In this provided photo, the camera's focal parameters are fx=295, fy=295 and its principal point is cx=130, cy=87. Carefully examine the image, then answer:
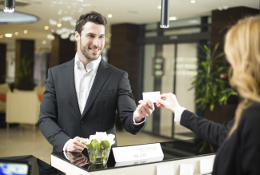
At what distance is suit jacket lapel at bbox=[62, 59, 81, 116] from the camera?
6.33ft

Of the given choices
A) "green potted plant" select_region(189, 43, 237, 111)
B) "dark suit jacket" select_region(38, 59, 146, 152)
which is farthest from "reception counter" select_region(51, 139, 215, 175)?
"green potted plant" select_region(189, 43, 237, 111)

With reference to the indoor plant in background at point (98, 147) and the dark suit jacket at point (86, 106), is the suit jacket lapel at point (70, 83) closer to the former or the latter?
the dark suit jacket at point (86, 106)

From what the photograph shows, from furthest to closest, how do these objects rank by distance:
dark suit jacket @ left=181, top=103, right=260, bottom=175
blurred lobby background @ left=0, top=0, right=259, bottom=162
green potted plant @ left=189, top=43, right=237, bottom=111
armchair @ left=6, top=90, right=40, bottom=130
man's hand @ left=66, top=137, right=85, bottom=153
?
armchair @ left=6, top=90, right=40, bottom=130 < blurred lobby background @ left=0, top=0, right=259, bottom=162 < green potted plant @ left=189, top=43, right=237, bottom=111 < man's hand @ left=66, top=137, right=85, bottom=153 < dark suit jacket @ left=181, top=103, right=260, bottom=175

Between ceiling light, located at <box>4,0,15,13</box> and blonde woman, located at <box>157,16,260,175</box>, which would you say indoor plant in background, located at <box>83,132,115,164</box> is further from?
ceiling light, located at <box>4,0,15,13</box>

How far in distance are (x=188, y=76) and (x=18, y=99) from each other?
14.2 feet

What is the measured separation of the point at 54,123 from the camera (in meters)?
1.91

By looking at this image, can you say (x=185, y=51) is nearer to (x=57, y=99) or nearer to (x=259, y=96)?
(x=57, y=99)

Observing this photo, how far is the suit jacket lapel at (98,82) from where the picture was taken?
6.31 feet

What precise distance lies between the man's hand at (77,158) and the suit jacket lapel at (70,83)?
0.35 m

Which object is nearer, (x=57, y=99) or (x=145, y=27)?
(x=57, y=99)

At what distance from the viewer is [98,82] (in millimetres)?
1991

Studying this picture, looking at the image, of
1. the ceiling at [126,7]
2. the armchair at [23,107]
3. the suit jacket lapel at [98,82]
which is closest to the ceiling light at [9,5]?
the suit jacket lapel at [98,82]

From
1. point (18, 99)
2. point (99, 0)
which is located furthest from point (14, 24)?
point (99, 0)

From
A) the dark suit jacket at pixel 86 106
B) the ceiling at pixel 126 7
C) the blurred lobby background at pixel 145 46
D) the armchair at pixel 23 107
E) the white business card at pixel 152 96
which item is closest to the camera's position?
the white business card at pixel 152 96
